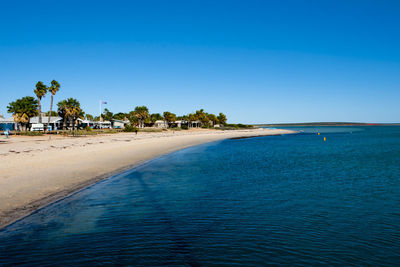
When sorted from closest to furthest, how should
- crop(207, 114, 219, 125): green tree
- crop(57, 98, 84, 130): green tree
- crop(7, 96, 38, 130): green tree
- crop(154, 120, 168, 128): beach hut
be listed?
crop(7, 96, 38, 130): green tree
crop(57, 98, 84, 130): green tree
crop(154, 120, 168, 128): beach hut
crop(207, 114, 219, 125): green tree

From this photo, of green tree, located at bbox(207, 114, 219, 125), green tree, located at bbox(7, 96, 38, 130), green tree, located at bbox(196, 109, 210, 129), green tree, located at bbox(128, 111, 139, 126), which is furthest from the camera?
green tree, located at bbox(207, 114, 219, 125)

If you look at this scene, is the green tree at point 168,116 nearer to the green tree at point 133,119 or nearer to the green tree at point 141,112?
the green tree at point 141,112

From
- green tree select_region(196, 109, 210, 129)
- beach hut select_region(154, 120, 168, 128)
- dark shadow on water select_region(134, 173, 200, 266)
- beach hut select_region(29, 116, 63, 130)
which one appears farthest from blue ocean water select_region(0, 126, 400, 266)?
green tree select_region(196, 109, 210, 129)

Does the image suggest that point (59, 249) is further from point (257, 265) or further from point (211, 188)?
point (211, 188)

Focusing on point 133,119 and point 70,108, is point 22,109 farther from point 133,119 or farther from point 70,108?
point 133,119

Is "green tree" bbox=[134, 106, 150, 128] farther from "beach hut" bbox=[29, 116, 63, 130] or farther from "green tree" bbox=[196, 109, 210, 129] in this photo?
"beach hut" bbox=[29, 116, 63, 130]

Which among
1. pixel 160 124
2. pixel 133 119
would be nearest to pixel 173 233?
pixel 133 119

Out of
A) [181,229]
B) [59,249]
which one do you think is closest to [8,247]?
[59,249]

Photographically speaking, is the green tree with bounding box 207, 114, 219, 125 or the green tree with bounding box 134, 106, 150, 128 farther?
the green tree with bounding box 207, 114, 219, 125

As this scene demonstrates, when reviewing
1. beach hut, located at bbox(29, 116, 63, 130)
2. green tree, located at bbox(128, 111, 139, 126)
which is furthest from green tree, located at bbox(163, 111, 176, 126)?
beach hut, located at bbox(29, 116, 63, 130)

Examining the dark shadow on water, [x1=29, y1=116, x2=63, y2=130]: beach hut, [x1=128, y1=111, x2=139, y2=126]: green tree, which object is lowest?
the dark shadow on water

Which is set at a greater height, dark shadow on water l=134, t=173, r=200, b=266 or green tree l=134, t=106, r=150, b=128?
green tree l=134, t=106, r=150, b=128

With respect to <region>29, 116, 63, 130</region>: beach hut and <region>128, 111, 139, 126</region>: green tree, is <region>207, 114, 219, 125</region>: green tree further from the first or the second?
<region>29, 116, 63, 130</region>: beach hut

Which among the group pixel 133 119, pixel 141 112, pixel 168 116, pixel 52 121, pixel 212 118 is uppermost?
pixel 141 112
